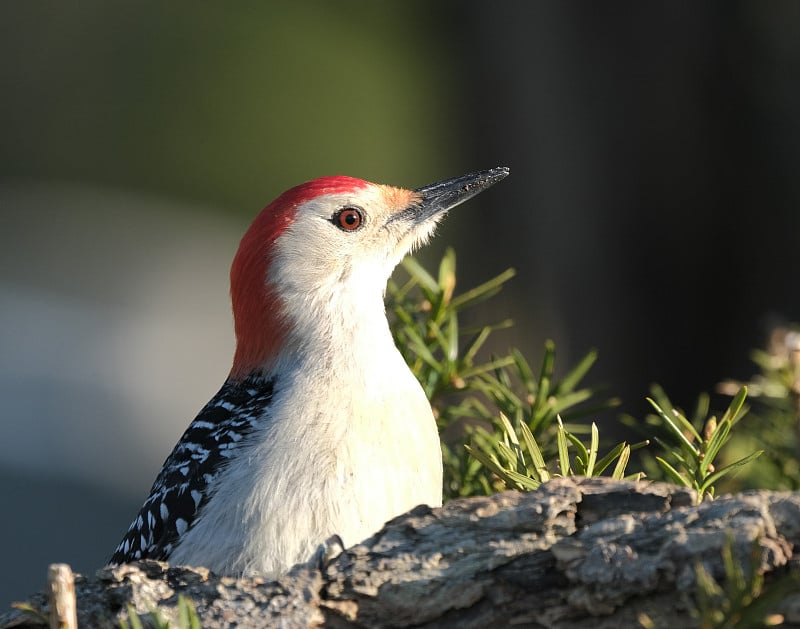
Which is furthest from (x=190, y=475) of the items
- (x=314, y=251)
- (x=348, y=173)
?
(x=348, y=173)

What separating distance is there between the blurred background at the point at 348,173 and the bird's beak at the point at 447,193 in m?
2.52

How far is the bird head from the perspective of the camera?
3607 millimetres

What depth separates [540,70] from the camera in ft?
24.5

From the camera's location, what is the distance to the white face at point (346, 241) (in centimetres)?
371

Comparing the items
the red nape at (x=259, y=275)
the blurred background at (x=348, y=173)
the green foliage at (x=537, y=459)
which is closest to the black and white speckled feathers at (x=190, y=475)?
the red nape at (x=259, y=275)

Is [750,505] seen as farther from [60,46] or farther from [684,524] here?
[60,46]

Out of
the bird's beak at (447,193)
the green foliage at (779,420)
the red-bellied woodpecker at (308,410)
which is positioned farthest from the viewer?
the bird's beak at (447,193)

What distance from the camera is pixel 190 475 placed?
122 inches

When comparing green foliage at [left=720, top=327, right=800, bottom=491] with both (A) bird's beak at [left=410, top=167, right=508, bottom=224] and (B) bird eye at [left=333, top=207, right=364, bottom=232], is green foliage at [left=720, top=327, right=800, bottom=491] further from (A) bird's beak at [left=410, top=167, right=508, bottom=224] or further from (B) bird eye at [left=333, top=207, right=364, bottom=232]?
(B) bird eye at [left=333, top=207, right=364, bottom=232]

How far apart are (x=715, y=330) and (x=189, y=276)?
1210 centimetres

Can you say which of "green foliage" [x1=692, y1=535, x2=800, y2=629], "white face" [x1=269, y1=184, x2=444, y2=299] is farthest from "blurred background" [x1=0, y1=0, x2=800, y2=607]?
"green foliage" [x1=692, y1=535, x2=800, y2=629]

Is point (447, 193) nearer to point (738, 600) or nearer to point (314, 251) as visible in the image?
point (314, 251)

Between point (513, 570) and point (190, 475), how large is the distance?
1.51m

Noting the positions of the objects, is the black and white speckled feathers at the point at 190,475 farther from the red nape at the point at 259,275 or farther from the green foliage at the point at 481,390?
the green foliage at the point at 481,390
